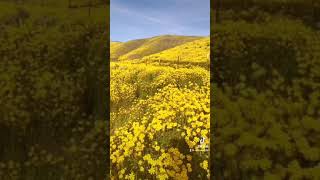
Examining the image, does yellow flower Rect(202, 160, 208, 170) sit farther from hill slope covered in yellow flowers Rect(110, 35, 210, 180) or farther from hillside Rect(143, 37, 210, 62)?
hillside Rect(143, 37, 210, 62)

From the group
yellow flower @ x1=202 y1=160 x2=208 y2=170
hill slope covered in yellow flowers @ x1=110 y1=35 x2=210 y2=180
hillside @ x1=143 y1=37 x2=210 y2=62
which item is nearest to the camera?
yellow flower @ x1=202 y1=160 x2=208 y2=170

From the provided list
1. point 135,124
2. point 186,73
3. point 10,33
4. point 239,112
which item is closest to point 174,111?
point 135,124

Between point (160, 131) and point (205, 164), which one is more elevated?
point (160, 131)

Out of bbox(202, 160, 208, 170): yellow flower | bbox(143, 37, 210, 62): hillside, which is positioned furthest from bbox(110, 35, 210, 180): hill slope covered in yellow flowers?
bbox(143, 37, 210, 62): hillside

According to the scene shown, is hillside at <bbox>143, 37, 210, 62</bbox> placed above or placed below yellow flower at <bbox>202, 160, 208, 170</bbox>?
above

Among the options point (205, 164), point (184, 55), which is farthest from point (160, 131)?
point (184, 55)

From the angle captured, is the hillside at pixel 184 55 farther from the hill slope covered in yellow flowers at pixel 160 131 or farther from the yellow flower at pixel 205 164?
the yellow flower at pixel 205 164

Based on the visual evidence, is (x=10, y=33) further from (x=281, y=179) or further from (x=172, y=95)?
(x=281, y=179)

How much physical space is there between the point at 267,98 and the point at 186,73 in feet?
11.9

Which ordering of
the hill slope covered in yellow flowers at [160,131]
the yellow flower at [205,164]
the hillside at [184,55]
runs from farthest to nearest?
the hillside at [184,55], the hill slope covered in yellow flowers at [160,131], the yellow flower at [205,164]

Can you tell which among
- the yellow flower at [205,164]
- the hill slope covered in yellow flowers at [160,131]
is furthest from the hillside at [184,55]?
the yellow flower at [205,164]

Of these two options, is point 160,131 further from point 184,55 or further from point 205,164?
point 184,55

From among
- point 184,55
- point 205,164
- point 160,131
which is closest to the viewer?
point 205,164

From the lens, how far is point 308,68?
30.6ft
